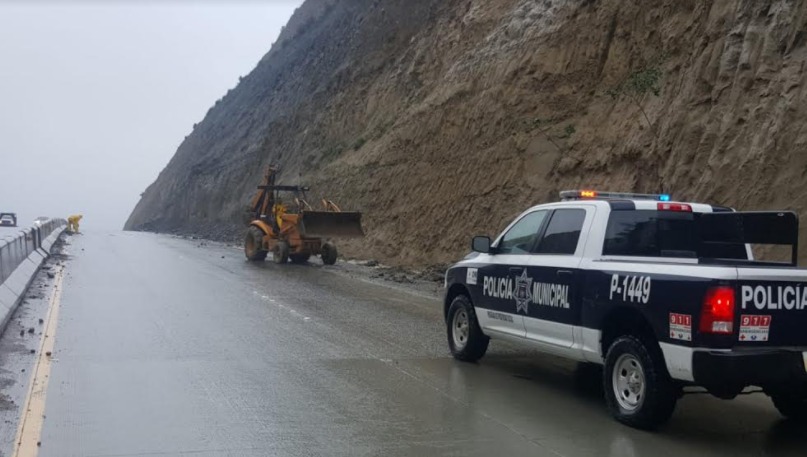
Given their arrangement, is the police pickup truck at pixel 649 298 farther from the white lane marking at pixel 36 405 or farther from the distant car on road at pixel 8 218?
the distant car on road at pixel 8 218

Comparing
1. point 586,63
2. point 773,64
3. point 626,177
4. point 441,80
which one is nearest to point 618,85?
point 586,63

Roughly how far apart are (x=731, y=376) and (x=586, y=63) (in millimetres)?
18490

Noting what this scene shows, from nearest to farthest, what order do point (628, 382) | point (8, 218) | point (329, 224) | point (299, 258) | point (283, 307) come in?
point (628, 382) → point (283, 307) → point (329, 224) → point (299, 258) → point (8, 218)

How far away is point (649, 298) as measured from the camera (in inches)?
261

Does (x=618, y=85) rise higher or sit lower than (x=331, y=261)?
higher

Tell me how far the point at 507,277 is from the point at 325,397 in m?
2.35

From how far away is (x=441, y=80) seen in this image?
30.2 metres

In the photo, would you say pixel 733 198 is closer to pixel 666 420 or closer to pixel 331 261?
pixel 666 420

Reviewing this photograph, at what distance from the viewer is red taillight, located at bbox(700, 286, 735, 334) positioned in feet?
20.1

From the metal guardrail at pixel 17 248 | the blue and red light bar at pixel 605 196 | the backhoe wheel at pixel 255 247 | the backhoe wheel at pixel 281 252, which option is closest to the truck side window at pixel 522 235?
the blue and red light bar at pixel 605 196

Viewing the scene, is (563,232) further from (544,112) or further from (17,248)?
(544,112)

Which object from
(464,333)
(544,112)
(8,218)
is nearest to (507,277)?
(464,333)

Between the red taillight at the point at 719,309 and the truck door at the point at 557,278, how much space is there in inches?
58.3

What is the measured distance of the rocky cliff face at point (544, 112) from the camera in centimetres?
1602
